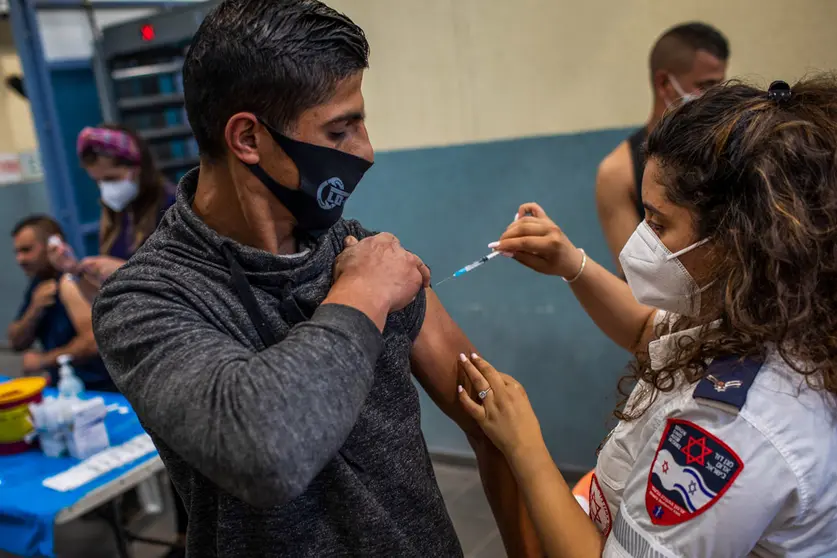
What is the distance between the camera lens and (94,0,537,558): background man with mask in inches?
31.6

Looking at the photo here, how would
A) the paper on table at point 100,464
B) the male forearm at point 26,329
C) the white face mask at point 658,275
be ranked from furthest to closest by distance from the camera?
the male forearm at point 26,329, the paper on table at point 100,464, the white face mask at point 658,275

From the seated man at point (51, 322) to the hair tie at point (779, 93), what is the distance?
2.86m

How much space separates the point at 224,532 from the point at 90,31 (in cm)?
508

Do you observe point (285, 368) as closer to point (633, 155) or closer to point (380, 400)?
point (380, 400)

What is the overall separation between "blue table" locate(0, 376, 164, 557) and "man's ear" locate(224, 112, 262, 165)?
159 centimetres

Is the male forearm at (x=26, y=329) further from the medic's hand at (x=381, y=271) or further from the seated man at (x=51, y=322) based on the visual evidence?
the medic's hand at (x=381, y=271)

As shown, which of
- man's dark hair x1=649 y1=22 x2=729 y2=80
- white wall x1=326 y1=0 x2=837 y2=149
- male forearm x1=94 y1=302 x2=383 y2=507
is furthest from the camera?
white wall x1=326 y1=0 x2=837 y2=149

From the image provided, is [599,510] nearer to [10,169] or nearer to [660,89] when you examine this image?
[660,89]

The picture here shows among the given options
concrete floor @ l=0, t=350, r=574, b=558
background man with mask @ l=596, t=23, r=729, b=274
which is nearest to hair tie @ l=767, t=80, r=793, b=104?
background man with mask @ l=596, t=23, r=729, b=274

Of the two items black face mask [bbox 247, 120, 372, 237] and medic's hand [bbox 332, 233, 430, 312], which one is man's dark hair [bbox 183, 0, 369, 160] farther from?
medic's hand [bbox 332, 233, 430, 312]

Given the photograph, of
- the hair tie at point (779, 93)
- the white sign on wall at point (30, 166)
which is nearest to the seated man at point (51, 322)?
the hair tie at point (779, 93)

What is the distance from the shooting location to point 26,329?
315cm

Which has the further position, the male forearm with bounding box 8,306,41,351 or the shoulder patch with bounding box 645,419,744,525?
the male forearm with bounding box 8,306,41,351

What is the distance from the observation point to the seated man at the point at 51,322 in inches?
119
